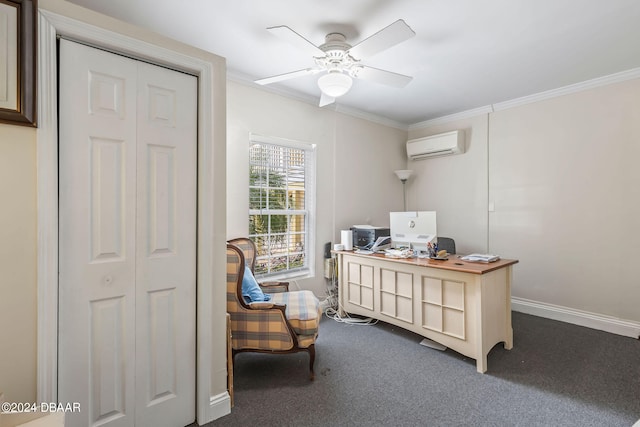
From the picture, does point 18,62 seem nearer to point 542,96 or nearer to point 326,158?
point 326,158

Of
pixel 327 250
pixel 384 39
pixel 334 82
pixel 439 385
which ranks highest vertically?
pixel 384 39

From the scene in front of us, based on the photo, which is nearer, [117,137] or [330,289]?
[117,137]

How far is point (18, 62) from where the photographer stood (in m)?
1.25

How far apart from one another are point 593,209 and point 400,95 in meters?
2.49

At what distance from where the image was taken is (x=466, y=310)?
2463 mm

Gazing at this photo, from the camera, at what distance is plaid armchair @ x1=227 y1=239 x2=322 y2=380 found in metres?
2.28

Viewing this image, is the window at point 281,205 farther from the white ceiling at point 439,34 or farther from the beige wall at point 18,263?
the beige wall at point 18,263

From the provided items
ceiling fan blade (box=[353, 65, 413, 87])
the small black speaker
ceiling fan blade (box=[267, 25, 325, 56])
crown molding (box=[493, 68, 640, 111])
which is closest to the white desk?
the small black speaker

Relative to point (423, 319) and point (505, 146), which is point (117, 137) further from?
point (505, 146)

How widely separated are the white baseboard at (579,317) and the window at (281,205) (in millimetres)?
2754

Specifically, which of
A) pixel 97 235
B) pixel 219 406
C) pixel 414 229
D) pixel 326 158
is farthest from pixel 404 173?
pixel 97 235

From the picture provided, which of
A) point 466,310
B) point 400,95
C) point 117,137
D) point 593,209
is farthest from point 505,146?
point 117,137

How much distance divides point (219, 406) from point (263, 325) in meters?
0.58

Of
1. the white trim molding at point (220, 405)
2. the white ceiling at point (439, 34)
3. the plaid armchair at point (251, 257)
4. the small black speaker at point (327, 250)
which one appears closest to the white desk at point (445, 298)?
the small black speaker at point (327, 250)
